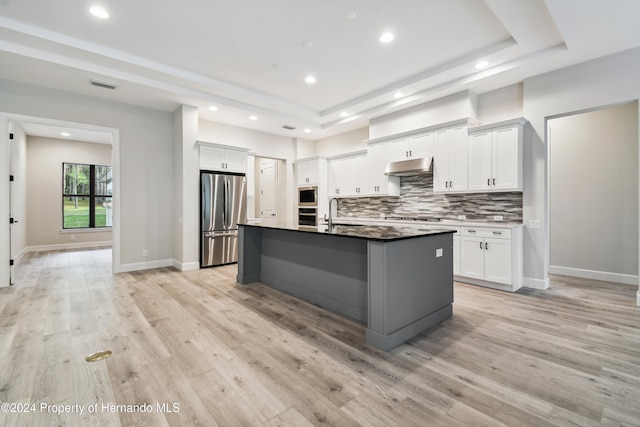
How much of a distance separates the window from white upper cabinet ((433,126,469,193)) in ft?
30.1

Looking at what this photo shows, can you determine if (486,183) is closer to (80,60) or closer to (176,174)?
(176,174)

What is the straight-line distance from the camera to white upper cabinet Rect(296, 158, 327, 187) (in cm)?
710

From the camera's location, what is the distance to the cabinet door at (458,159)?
4641 mm

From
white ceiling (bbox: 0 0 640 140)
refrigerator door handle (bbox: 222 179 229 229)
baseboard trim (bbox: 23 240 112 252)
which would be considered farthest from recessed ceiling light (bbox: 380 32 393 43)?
baseboard trim (bbox: 23 240 112 252)

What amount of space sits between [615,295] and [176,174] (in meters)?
7.27

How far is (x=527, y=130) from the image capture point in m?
4.24

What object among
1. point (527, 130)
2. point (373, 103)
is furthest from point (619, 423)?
point (373, 103)

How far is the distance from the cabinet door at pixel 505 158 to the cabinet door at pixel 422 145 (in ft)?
3.22

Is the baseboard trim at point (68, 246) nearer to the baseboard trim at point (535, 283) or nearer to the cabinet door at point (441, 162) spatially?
the cabinet door at point (441, 162)

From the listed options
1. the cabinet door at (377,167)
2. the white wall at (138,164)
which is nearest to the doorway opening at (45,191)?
the white wall at (138,164)

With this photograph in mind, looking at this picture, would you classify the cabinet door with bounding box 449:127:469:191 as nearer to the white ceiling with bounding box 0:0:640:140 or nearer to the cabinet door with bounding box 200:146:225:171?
the white ceiling with bounding box 0:0:640:140

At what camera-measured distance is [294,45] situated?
3.74m

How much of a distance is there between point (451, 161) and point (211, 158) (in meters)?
4.43

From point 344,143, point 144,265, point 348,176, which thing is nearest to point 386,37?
point 348,176
